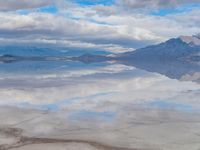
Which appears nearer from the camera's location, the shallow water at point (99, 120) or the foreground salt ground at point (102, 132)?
the foreground salt ground at point (102, 132)

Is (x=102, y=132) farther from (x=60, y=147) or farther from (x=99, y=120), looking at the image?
(x=60, y=147)

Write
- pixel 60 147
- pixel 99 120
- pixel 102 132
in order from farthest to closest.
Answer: pixel 99 120, pixel 102 132, pixel 60 147

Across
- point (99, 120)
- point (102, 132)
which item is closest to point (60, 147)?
point (102, 132)

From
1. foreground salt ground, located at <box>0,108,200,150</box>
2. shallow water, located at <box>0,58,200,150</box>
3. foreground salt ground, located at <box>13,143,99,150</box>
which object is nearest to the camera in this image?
foreground salt ground, located at <box>13,143,99,150</box>

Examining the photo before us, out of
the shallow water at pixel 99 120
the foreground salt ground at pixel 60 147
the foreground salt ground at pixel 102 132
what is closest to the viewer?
the foreground salt ground at pixel 60 147

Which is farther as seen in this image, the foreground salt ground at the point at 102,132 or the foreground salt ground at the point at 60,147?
the foreground salt ground at the point at 102,132

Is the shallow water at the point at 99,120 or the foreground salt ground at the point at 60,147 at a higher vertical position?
the shallow water at the point at 99,120

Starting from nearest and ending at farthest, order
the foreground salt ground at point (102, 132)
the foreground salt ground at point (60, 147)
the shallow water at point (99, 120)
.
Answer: the foreground salt ground at point (60, 147)
the foreground salt ground at point (102, 132)
the shallow water at point (99, 120)

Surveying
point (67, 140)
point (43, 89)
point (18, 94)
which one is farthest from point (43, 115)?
point (43, 89)

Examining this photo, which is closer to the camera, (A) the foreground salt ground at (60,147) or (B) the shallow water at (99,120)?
(A) the foreground salt ground at (60,147)

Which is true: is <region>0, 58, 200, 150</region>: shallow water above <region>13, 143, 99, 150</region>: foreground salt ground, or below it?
above

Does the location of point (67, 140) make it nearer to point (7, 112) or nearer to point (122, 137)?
point (122, 137)
